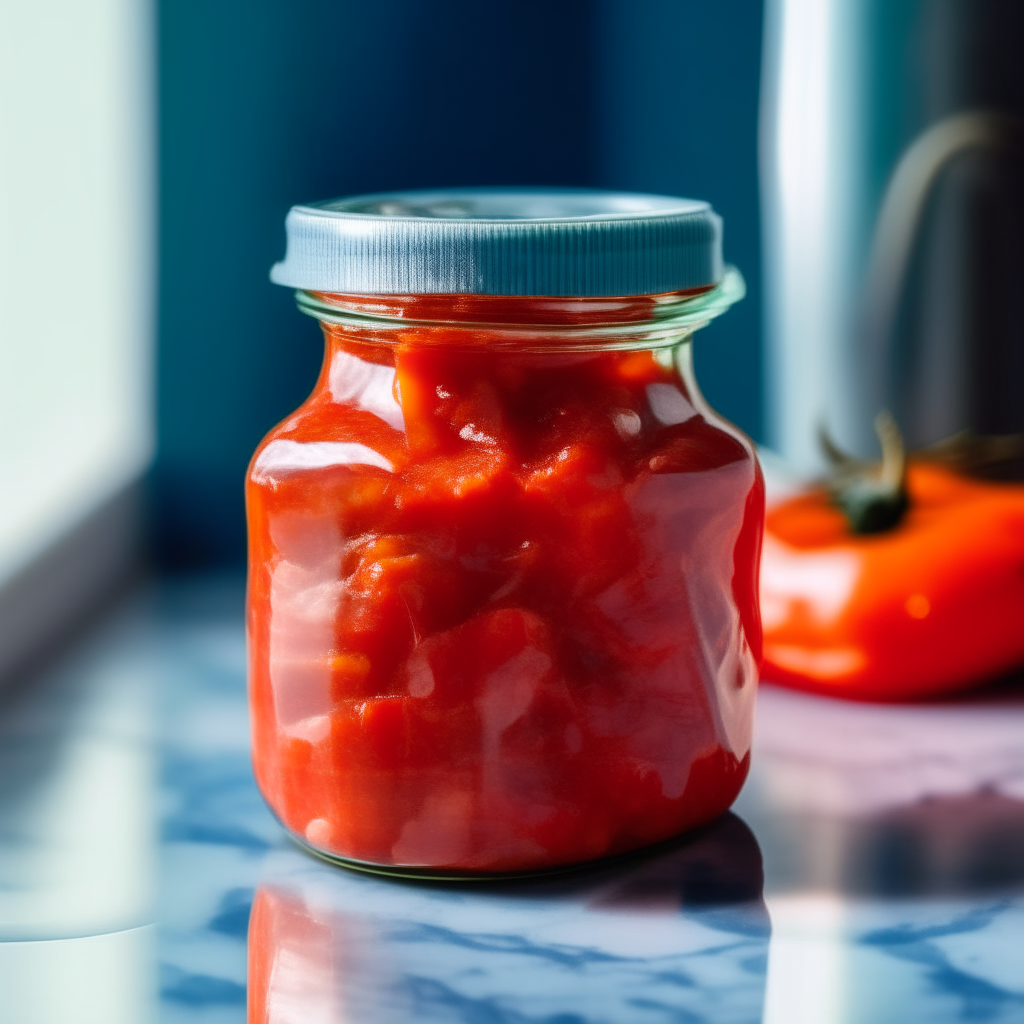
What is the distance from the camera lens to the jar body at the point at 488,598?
0.65 m

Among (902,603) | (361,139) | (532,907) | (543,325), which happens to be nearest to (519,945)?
(532,907)

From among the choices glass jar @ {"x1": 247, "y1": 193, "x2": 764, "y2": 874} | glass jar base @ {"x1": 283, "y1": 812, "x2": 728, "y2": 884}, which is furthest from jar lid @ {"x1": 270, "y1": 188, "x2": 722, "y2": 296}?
glass jar base @ {"x1": 283, "y1": 812, "x2": 728, "y2": 884}

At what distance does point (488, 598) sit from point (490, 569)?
0.5 inches

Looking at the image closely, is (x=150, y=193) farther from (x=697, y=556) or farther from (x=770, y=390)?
(x=697, y=556)

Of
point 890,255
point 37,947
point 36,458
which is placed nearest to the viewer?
point 37,947

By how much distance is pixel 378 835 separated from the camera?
0.67 metres

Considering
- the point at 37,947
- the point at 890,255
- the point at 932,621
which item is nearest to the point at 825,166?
the point at 890,255

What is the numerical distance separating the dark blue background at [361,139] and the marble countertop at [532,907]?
0.40m

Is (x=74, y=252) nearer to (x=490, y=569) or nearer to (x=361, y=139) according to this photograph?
(x=361, y=139)

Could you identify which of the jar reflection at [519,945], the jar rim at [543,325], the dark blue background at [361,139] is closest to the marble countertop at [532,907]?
the jar reflection at [519,945]

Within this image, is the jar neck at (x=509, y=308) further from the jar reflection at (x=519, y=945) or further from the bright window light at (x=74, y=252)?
the bright window light at (x=74, y=252)

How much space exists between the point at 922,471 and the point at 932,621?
0.16 metres

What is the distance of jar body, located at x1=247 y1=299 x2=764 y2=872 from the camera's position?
0.65m

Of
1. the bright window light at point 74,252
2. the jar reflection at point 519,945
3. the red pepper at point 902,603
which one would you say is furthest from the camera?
the bright window light at point 74,252
